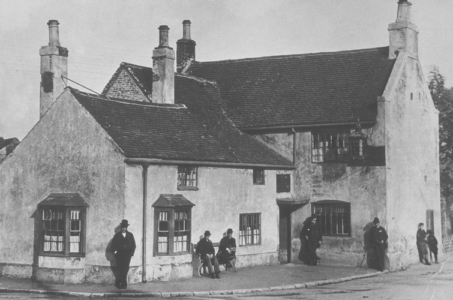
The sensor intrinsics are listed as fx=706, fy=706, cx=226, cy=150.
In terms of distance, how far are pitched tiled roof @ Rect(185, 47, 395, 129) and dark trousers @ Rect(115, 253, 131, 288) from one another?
11.0 meters

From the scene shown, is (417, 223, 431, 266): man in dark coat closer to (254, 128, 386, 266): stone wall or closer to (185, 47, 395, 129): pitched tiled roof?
(254, 128, 386, 266): stone wall

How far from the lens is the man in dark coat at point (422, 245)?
2981 centimetres

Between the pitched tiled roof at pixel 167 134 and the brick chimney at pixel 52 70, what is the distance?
2297 mm

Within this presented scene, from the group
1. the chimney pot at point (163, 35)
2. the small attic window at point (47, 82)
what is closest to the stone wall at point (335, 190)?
the chimney pot at point (163, 35)

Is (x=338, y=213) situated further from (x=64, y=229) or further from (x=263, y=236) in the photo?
(x=64, y=229)

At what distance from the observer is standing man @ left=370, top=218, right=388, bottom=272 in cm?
2688

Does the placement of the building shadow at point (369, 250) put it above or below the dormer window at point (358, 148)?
below

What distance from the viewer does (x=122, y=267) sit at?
69.8 feet

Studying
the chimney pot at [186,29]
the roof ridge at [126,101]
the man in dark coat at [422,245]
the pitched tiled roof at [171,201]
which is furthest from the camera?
the chimney pot at [186,29]

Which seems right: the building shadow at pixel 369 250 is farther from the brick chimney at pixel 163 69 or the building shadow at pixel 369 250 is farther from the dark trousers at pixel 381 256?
the brick chimney at pixel 163 69

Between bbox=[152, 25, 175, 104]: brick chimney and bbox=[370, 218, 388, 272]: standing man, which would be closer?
bbox=[370, 218, 388, 272]: standing man

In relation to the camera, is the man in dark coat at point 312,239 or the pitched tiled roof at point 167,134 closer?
the pitched tiled roof at point 167,134

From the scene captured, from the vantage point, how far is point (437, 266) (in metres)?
29.1

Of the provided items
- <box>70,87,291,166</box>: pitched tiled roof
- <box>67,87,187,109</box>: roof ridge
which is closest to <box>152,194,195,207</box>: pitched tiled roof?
<box>70,87,291,166</box>: pitched tiled roof
